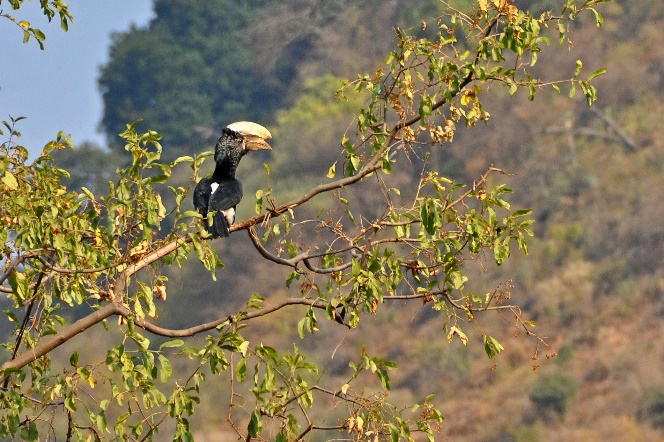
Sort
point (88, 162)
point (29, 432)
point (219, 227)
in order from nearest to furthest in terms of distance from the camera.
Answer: point (29, 432) < point (219, 227) < point (88, 162)

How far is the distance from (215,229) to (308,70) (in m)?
43.4

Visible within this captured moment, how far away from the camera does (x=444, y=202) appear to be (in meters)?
5.39

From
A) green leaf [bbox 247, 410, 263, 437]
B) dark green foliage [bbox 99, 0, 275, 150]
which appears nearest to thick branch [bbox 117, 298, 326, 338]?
green leaf [bbox 247, 410, 263, 437]

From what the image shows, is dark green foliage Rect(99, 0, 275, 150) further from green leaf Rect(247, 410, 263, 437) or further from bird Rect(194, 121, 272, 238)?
green leaf Rect(247, 410, 263, 437)

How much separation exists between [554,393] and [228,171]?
19951mm

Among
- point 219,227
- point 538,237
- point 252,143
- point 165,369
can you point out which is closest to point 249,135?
point 252,143

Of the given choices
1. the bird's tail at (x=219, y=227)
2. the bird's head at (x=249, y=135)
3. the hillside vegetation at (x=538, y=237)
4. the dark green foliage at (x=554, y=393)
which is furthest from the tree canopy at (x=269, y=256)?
the dark green foliage at (x=554, y=393)

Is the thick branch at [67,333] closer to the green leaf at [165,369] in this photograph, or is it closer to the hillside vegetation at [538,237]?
the green leaf at [165,369]

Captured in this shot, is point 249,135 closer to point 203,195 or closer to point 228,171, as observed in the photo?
point 228,171

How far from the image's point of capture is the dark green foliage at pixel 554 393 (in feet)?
86.6

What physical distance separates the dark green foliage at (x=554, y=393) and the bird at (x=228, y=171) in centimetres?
1981

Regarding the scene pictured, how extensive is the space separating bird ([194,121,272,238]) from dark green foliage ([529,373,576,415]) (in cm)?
1981

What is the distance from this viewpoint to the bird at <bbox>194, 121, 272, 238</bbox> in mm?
7414

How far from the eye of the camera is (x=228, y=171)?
7.65m
